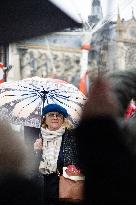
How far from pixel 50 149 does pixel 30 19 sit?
1482mm

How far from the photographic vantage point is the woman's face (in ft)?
8.88

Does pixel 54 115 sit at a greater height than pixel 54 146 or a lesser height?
greater

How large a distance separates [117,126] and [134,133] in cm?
4

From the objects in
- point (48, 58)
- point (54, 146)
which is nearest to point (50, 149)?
point (54, 146)

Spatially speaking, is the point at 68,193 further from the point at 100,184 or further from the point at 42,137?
the point at 100,184

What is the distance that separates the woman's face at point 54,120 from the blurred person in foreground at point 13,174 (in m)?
1.07

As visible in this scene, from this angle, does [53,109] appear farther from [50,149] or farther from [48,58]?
[48,58]

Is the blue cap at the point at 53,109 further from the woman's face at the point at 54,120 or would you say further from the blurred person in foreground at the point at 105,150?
the blurred person in foreground at the point at 105,150

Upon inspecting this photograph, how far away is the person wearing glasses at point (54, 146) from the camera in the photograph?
256 cm

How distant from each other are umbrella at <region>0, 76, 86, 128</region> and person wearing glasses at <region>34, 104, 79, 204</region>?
218mm

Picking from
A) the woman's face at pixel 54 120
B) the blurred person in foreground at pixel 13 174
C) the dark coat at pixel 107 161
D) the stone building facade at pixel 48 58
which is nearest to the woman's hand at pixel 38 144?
the woman's face at pixel 54 120

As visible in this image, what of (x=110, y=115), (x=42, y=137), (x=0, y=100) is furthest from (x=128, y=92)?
(x=0, y=100)

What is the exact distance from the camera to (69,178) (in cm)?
236

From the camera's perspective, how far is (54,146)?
8.65 ft
